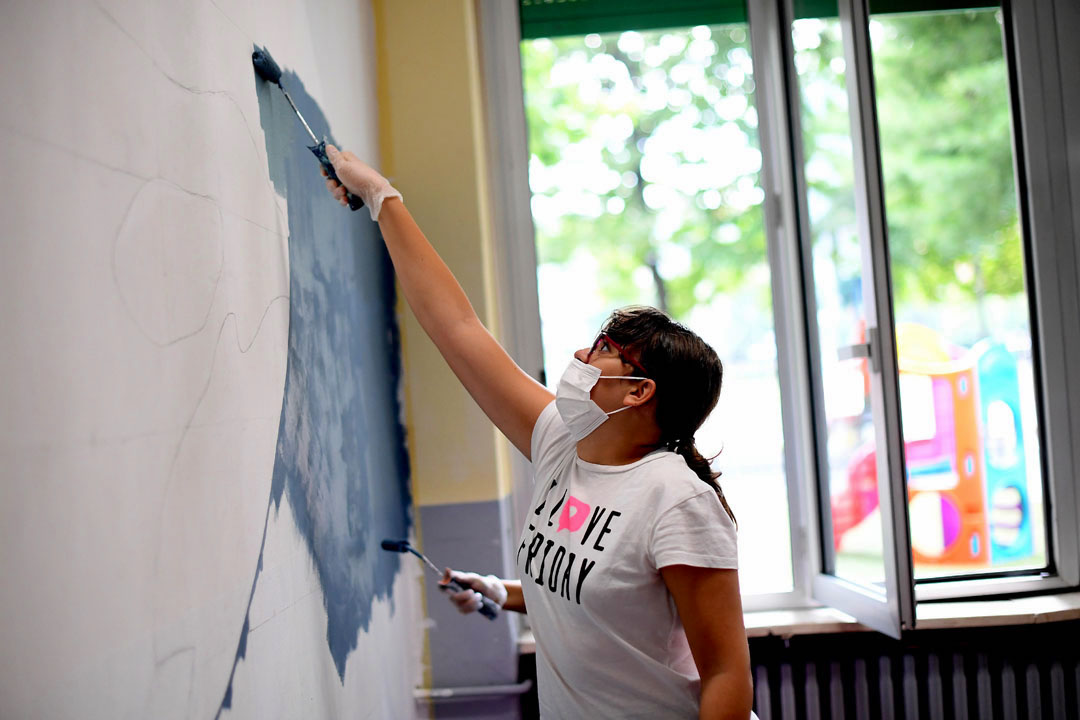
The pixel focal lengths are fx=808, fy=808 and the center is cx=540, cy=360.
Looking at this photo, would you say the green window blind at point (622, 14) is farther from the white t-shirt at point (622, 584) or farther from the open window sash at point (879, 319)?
the white t-shirt at point (622, 584)

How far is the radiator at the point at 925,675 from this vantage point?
80.0 inches

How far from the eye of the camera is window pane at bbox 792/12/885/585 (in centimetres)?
198

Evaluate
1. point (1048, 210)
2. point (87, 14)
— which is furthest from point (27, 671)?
point (1048, 210)

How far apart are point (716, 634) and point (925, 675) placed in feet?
4.30

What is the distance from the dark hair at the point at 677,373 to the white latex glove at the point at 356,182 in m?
0.43

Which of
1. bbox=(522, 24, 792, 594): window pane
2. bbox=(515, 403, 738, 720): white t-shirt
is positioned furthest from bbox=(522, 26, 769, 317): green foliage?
bbox=(515, 403, 738, 720): white t-shirt

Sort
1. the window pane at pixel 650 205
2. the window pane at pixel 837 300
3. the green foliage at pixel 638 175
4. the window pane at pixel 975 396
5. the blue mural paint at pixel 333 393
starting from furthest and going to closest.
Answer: the green foliage at pixel 638 175 < the window pane at pixel 650 205 < the window pane at pixel 975 396 < the window pane at pixel 837 300 < the blue mural paint at pixel 333 393

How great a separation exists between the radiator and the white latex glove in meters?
1.48

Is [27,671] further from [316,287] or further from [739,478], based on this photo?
[739,478]

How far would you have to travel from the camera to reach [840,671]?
2062 millimetres

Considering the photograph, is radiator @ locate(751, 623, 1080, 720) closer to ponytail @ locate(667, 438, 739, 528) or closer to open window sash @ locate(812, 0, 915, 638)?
open window sash @ locate(812, 0, 915, 638)

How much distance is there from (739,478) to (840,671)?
1649 millimetres

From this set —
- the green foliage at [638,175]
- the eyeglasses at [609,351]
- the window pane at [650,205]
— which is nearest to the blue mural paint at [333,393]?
the eyeglasses at [609,351]

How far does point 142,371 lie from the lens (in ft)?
2.45
